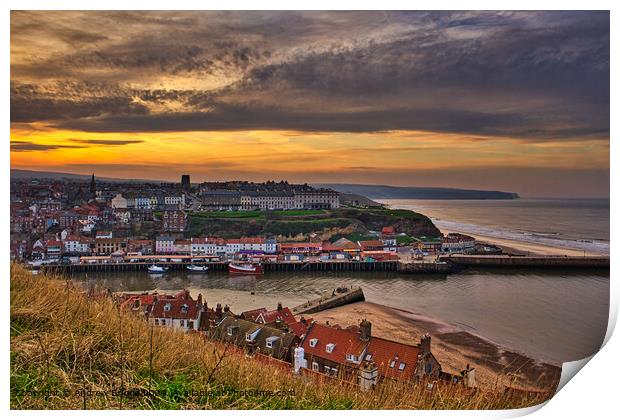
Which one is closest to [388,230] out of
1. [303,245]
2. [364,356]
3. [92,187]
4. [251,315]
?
[303,245]

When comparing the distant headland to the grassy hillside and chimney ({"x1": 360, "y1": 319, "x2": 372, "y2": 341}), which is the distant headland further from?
the grassy hillside

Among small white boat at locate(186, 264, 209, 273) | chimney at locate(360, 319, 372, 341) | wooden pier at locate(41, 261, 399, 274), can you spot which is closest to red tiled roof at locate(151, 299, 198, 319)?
wooden pier at locate(41, 261, 399, 274)

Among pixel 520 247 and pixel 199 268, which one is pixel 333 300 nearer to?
pixel 199 268

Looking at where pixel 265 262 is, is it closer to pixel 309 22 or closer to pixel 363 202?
pixel 363 202

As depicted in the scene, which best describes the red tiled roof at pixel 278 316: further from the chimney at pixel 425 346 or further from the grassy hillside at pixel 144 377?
the grassy hillside at pixel 144 377

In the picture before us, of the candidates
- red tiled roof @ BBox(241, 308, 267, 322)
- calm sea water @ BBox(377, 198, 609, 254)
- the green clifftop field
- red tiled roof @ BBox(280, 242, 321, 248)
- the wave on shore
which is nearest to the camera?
red tiled roof @ BBox(241, 308, 267, 322)

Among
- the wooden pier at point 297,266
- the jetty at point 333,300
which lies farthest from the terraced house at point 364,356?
the wooden pier at point 297,266
